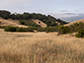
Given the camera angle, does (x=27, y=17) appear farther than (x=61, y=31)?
Yes

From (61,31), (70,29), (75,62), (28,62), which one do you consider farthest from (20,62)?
(70,29)

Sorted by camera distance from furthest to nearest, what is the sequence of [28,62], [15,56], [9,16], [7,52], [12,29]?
[9,16] → [12,29] → [7,52] → [15,56] → [28,62]

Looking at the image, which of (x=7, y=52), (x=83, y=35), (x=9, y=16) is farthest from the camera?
(x=9, y=16)

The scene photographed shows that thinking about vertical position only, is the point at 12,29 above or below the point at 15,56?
below

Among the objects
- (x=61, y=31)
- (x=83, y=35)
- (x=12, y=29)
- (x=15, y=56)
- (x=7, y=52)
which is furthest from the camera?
(x=12, y=29)

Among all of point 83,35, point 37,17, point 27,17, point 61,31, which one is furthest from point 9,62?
point 37,17

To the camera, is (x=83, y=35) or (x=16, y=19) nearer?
(x=83, y=35)

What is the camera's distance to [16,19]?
89.1m

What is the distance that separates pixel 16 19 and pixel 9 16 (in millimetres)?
8311

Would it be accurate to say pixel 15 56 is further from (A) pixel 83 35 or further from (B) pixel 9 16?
(B) pixel 9 16

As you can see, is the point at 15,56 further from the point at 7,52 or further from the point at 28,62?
the point at 28,62

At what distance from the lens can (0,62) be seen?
9.27 feet

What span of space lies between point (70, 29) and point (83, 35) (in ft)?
25.0

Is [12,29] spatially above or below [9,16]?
below
